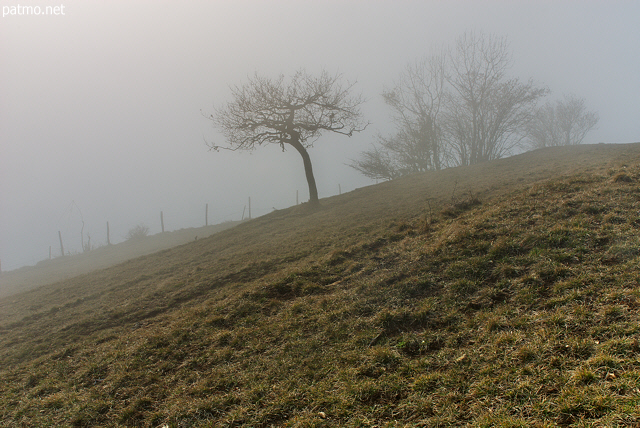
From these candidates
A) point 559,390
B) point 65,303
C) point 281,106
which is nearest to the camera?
point 559,390

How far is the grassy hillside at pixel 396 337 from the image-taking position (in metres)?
2.79

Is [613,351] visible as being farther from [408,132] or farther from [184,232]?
[184,232]

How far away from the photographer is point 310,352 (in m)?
4.23

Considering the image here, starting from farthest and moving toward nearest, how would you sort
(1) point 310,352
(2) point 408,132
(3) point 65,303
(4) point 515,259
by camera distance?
(2) point 408,132 → (3) point 65,303 → (4) point 515,259 → (1) point 310,352

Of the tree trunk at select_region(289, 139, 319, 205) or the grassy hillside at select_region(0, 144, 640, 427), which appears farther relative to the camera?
the tree trunk at select_region(289, 139, 319, 205)

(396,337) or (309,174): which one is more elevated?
(309,174)

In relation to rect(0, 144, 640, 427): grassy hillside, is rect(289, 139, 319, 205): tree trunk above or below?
above

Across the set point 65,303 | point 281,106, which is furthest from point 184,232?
point 65,303

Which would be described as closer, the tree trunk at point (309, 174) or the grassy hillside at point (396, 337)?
the grassy hillside at point (396, 337)

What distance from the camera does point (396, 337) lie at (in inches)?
162

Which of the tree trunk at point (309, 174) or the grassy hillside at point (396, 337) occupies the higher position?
the tree trunk at point (309, 174)

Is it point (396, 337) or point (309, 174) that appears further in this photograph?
point (309, 174)

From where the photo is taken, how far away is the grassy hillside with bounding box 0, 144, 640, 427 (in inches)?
110

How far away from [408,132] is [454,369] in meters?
34.5
